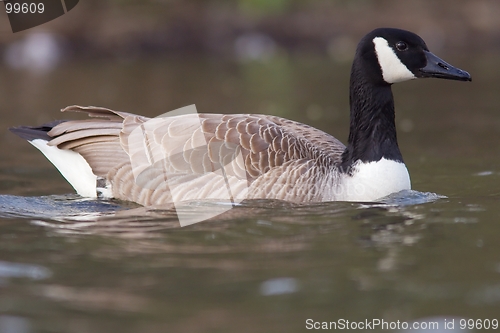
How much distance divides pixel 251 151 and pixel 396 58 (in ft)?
5.56

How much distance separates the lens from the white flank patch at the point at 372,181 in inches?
283

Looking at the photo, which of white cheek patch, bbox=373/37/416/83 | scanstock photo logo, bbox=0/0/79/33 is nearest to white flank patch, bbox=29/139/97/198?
white cheek patch, bbox=373/37/416/83

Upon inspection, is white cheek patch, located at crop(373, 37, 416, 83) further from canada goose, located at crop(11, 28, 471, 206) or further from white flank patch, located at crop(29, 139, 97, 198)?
white flank patch, located at crop(29, 139, 97, 198)

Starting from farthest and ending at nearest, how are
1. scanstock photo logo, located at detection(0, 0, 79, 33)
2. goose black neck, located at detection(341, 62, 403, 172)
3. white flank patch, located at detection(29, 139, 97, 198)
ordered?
scanstock photo logo, located at detection(0, 0, 79, 33)
white flank patch, located at detection(29, 139, 97, 198)
goose black neck, located at detection(341, 62, 403, 172)

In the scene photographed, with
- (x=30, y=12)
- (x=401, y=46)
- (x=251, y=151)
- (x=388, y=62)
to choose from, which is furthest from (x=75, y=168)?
(x=30, y=12)

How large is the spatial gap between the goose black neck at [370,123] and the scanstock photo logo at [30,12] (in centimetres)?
1584

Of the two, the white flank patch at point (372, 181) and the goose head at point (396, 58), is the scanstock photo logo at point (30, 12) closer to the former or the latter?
the goose head at point (396, 58)

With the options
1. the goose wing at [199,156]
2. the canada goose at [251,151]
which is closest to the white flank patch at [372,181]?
the canada goose at [251,151]

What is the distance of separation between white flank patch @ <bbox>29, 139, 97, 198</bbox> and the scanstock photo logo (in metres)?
14.5

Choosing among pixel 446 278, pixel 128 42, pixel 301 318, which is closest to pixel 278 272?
pixel 301 318

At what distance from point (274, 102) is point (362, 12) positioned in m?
10.6

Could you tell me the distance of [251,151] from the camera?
23.7 feet

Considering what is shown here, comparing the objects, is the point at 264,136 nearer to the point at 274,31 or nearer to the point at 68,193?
the point at 68,193

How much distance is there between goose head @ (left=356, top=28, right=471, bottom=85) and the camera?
293 inches
